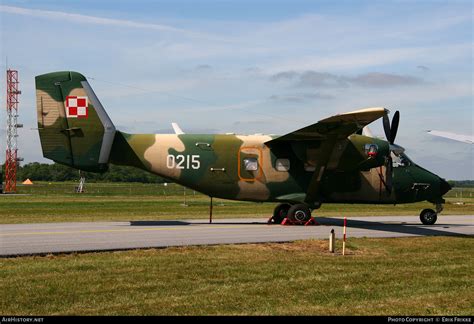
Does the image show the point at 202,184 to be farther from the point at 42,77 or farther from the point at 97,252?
the point at 97,252

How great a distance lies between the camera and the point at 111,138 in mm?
24812

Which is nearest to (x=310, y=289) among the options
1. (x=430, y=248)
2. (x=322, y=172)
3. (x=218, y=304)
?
(x=218, y=304)

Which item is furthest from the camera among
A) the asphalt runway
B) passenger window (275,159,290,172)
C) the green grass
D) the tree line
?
the tree line

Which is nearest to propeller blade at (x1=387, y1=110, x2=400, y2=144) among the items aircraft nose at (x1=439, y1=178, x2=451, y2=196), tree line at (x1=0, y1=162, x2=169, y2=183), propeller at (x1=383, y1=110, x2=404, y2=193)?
propeller at (x1=383, y1=110, x2=404, y2=193)

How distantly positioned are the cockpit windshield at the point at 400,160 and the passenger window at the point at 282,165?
5.12 meters

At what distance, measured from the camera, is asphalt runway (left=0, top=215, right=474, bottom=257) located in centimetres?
1705

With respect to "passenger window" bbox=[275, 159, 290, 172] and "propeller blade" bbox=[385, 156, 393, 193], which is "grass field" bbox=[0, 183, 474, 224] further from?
"propeller blade" bbox=[385, 156, 393, 193]

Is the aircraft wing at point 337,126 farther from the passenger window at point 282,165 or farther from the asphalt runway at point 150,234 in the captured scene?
the asphalt runway at point 150,234

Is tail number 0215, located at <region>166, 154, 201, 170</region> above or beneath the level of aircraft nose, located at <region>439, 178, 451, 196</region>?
above

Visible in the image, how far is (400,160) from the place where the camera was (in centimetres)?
2722

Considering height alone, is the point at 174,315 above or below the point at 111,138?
below

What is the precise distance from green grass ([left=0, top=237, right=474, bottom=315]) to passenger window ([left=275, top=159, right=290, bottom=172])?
8771 millimetres

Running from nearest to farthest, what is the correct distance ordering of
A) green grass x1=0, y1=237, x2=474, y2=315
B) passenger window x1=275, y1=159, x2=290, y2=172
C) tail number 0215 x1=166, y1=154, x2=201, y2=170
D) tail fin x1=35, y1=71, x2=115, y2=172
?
green grass x1=0, y1=237, x2=474, y2=315
tail fin x1=35, y1=71, x2=115, y2=172
tail number 0215 x1=166, y1=154, x2=201, y2=170
passenger window x1=275, y1=159, x2=290, y2=172

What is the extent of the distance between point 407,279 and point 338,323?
4.62 m
